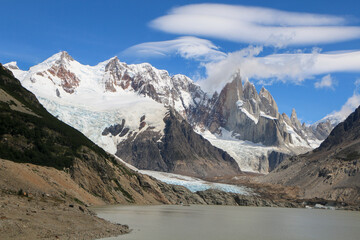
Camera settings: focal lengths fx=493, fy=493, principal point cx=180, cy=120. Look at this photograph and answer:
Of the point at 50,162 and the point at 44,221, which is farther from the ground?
the point at 50,162

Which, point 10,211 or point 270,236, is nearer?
point 10,211

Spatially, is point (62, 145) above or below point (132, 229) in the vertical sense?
above

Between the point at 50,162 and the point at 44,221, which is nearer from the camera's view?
the point at 44,221

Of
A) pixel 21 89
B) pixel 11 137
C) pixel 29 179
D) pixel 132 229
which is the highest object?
pixel 21 89

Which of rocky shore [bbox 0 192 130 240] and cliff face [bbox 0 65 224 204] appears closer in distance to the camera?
rocky shore [bbox 0 192 130 240]

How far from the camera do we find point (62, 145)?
12088 centimetres

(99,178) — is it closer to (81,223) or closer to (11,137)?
(11,137)

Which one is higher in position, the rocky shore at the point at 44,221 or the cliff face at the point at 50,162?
the cliff face at the point at 50,162

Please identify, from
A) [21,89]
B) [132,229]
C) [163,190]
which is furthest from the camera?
[163,190]

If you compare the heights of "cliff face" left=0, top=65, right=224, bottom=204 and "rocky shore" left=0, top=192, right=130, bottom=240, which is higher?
"cliff face" left=0, top=65, right=224, bottom=204

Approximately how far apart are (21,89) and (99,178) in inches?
1817

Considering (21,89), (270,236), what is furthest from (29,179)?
(21,89)

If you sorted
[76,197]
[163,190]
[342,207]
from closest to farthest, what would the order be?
[76,197] < [163,190] < [342,207]

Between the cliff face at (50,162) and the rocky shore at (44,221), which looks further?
the cliff face at (50,162)
